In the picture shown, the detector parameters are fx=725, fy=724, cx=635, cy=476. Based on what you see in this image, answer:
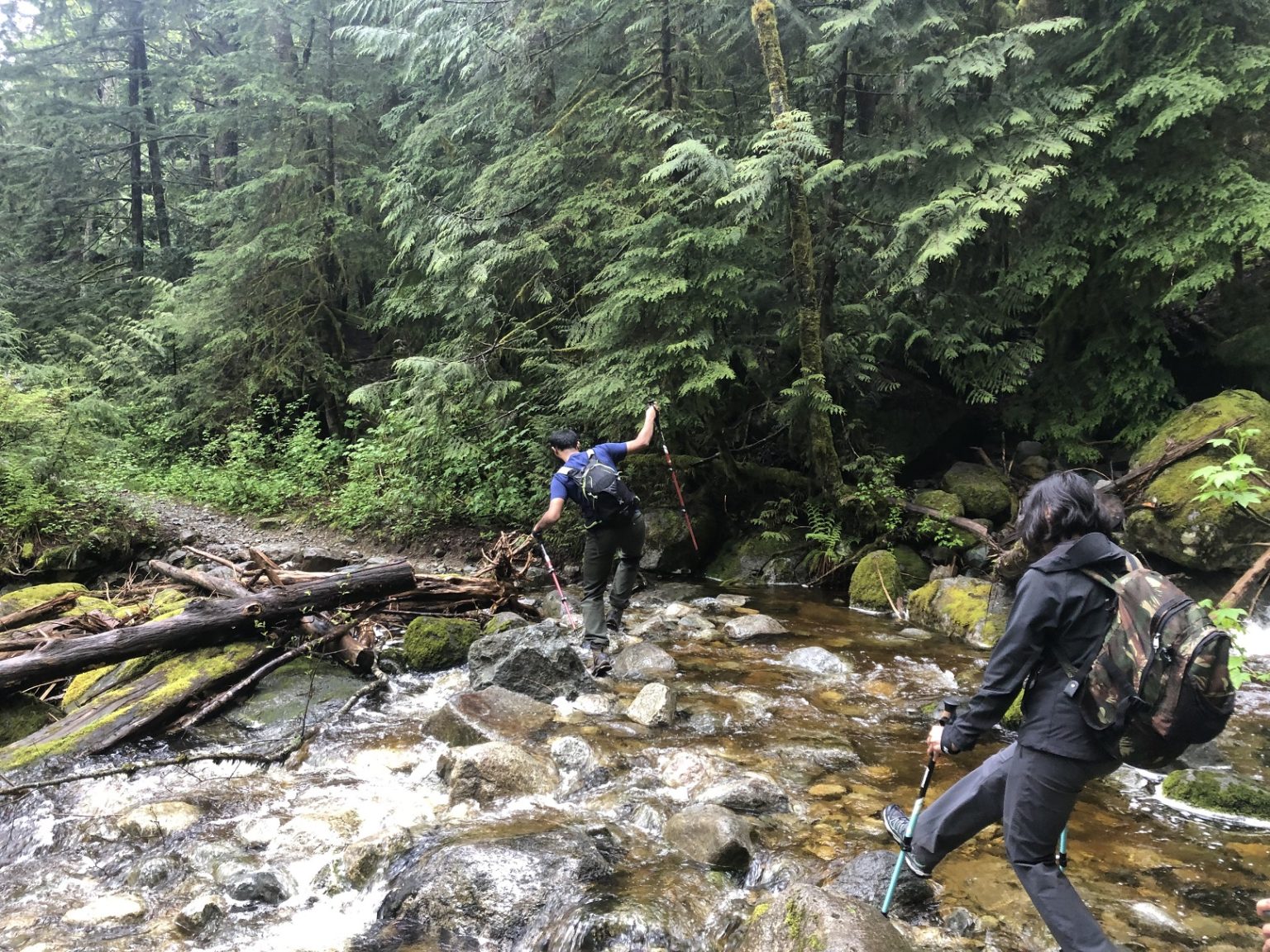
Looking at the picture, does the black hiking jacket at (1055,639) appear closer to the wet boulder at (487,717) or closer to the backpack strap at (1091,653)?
the backpack strap at (1091,653)

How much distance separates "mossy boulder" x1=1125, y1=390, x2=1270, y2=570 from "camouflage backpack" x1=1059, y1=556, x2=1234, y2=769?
6.26m

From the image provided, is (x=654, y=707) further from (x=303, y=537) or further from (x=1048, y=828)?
(x=303, y=537)

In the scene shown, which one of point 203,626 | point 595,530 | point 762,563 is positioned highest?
point 595,530

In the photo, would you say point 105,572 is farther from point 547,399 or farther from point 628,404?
point 628,404

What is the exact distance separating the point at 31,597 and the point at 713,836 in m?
9.92

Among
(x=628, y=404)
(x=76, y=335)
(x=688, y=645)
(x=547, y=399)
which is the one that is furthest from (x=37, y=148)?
(x=688, y=645)

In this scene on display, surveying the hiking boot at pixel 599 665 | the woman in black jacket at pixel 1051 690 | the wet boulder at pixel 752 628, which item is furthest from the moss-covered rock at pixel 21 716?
the woman in black jacket at pixel 1051 690

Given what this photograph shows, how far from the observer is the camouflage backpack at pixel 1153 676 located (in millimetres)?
2637

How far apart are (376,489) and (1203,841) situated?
45.6 ft

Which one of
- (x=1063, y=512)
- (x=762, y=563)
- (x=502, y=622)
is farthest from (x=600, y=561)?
(x=1063, y=512)

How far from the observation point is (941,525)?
11070 mm

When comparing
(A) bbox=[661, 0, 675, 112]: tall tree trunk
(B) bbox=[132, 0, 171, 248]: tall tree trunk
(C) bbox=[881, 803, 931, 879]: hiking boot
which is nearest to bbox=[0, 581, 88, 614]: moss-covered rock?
(C) bbox=[881, 803, 931, 879]: hiking boot

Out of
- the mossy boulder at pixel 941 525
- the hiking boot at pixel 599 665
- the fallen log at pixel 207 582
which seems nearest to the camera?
the hiking boot at pixel 599 665

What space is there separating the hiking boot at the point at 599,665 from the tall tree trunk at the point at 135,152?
931 inches
